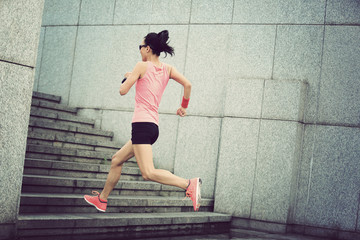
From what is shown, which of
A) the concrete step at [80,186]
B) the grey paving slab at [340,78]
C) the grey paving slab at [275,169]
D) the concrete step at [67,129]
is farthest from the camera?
the concrete step at [67,129]

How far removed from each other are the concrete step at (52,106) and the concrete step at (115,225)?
11.7 ft

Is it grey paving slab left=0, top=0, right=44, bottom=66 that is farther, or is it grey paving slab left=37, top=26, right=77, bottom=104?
grey paving slab left=37, top=26, right=77, bottom=104

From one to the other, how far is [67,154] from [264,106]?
3328 mm

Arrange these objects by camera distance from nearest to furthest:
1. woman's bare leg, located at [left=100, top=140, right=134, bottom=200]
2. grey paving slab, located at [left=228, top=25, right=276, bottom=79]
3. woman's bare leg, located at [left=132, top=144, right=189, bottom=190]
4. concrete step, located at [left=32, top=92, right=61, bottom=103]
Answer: woman's bare leg, located at [left=132, top=144, right=189, bottom=190] → woman's bare leg, located at [left=100, top=140, right=134, bottom=200] → grey paving slab, located at [left=228, top=25, right=276, bottom=79] → concrete step, located at [left=32, top=92, right=61, bottom=103]

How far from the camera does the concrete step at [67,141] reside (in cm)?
802

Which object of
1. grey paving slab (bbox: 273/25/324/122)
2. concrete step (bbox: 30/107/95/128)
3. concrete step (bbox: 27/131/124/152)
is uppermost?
grey paving slab (bbox: 273/25/324/122)

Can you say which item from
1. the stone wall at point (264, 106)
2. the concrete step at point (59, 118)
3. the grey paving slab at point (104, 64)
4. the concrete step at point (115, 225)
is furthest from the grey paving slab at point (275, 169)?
the concrete step at point (59, 118)

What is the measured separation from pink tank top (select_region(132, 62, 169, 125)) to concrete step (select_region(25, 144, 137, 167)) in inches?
109

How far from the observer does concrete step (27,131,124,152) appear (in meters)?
8.02

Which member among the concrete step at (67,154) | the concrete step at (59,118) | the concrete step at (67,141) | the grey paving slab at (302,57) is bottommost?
the concrete step at (67,154)

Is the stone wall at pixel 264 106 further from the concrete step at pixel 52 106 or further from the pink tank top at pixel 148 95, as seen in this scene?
the pink tank top at pixel 148 95

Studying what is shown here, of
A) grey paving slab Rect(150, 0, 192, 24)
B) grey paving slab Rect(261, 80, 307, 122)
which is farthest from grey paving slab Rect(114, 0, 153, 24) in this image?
grey paving slab Rect(261, 80, 307, 122)

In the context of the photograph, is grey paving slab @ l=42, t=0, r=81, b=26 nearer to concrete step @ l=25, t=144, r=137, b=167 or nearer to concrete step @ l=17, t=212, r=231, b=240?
concrete step @ l=25, t=144, r=137, b=167

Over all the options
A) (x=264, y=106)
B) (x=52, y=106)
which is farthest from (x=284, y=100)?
(x=52, y=106)
